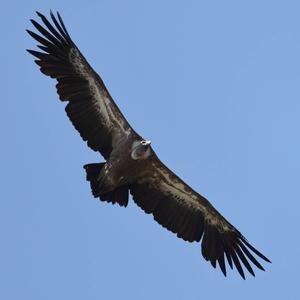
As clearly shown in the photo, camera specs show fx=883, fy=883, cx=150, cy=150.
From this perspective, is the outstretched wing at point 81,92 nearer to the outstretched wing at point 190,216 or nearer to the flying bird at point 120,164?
the flying bird at point 120,164

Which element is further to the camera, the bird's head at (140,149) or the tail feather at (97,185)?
the tail feather at (97,185)

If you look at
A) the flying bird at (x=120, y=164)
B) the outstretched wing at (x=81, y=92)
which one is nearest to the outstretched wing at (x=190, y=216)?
the flying bird at (x=120, y=164)

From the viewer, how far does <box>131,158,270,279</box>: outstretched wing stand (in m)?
21.1

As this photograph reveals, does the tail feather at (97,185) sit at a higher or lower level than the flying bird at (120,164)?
lower

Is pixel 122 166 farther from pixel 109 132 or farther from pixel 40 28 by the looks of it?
pixel 40 28

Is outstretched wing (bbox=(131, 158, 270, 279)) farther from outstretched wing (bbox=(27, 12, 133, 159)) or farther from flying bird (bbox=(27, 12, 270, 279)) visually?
outstretched wing (bbox=(27, 12, 133, 159))

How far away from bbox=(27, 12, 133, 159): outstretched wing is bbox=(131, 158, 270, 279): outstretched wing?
1369 millimetres

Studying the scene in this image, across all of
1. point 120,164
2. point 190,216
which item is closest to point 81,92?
point 120,164

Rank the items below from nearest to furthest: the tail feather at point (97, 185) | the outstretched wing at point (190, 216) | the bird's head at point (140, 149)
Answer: the bird's head at point (140, 149), the tail feather at point (97, 185), the outstretched wing at point (190, 216)

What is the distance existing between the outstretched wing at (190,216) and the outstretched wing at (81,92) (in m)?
1.37

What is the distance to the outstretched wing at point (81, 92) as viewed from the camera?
20203 mm

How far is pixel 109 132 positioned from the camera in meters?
20.5

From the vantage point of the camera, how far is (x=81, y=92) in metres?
20.4

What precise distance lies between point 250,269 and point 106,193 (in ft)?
13.0
